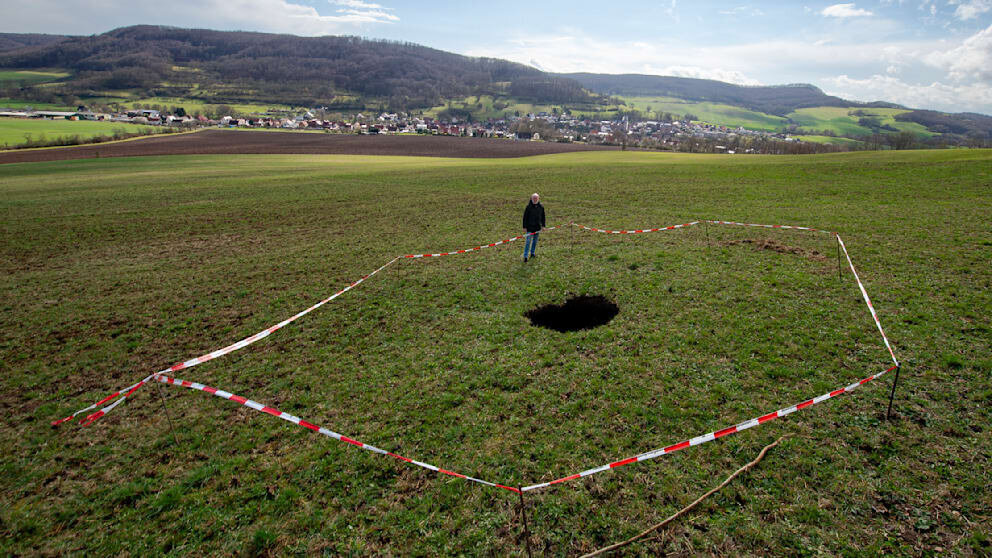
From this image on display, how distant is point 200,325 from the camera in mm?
12508

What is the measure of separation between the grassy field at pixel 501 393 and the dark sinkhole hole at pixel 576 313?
1.47 feet

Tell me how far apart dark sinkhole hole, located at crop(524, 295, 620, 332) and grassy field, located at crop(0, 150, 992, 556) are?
45 cm

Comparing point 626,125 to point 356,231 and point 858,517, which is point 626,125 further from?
point 858,517

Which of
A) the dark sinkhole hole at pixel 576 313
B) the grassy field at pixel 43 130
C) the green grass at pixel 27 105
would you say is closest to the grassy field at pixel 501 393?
the dark sinkhole hole at pixel 576 313

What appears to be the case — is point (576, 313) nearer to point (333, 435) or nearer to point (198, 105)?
point (333, 435)

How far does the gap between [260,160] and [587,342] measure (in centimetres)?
6871

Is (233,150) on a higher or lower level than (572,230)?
higher

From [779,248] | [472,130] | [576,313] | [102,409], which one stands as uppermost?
[472,130]

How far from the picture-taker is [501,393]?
8758 mm

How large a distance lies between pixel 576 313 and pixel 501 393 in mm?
4365

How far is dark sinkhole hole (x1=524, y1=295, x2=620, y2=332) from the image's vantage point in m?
11.7

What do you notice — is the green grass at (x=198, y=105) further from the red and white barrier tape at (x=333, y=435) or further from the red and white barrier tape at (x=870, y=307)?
the red and white barrier tape at (x=870, y=307)

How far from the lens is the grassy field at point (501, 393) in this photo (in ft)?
19.4

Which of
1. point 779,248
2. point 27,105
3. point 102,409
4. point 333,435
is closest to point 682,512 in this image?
point 333,435
